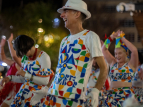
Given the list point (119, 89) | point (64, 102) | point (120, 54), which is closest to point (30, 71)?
point (64, 102)

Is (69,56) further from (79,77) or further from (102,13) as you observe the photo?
(102,13)

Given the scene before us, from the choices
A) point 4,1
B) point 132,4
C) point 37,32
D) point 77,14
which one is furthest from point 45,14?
point 77,14

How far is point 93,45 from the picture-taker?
8.43 feet

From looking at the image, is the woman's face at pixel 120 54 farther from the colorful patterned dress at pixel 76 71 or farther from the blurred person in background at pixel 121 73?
the colorful patterned dress at pixel 76 71

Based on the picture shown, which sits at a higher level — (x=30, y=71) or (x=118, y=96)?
(x=30, y=71)

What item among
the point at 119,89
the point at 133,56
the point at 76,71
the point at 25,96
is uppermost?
the point at 133,56

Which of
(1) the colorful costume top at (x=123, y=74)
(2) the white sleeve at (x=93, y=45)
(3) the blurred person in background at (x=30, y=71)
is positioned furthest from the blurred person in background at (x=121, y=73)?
(2) the white sleeve at (x=93, y=45)

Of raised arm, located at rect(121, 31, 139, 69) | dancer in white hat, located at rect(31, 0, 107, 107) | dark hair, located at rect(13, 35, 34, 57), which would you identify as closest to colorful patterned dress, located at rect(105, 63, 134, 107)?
raised arm, located at rect(121, 31, 139, 69)

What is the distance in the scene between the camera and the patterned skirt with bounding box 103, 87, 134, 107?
429cm

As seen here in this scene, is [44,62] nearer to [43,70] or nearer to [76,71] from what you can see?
[43,70]

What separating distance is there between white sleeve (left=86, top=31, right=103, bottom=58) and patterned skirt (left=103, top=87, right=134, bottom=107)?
6.42 feet

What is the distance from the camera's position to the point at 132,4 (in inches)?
418

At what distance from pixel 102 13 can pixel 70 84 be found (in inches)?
1030

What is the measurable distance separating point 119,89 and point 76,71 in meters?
2.01
